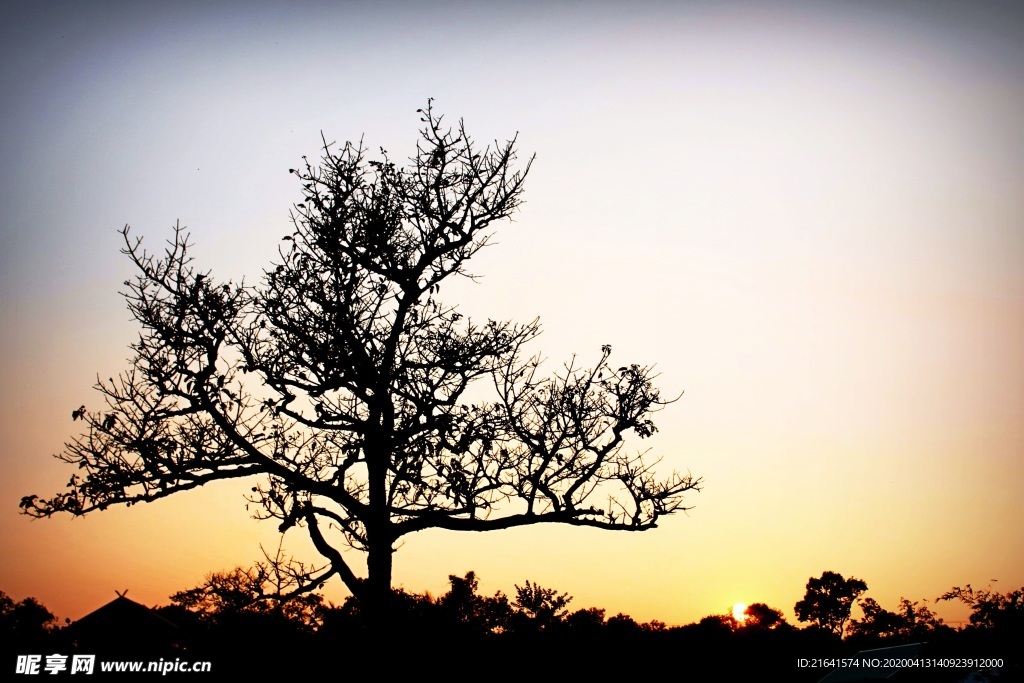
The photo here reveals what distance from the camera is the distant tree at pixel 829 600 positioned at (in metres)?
28.5

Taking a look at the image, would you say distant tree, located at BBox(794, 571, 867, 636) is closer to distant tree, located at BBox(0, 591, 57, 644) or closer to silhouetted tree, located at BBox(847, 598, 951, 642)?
silhouetted tree, located at BBox(847, 598, 951, 642)

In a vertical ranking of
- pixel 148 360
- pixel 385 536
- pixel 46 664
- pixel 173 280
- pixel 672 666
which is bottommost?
pixel 672 666

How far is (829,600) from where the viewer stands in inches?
1142

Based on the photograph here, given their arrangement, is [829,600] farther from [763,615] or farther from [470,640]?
[470,640]

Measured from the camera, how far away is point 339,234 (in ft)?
44.8

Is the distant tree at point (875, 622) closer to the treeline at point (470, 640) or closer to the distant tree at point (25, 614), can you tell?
the treeline at point (470, 640)

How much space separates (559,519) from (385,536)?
9.61ft

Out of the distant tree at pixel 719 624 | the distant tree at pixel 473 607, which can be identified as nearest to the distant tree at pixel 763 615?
the distant tree at pixel 719 624

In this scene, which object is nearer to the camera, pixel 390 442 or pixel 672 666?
pixel 390 442

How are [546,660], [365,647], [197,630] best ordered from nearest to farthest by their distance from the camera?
[365,647]
[197,630]
[546,660]

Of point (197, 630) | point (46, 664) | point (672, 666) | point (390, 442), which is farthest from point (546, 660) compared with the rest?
point (46, 664)

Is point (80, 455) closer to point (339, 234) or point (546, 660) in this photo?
point (339, 234)

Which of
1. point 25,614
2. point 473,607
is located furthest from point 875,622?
point 25,614

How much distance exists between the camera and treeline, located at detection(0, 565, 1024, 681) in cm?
1294
